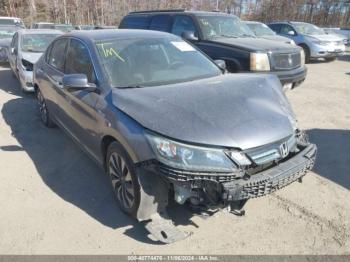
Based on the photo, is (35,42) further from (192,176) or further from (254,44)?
(192,176)

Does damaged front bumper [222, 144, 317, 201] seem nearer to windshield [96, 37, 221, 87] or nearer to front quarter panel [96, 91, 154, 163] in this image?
front quarter panel [96, 91, 154, 163]

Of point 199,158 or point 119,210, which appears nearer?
point 199,158

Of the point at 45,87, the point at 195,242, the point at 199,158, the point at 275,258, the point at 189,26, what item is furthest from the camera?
the point at 189,26

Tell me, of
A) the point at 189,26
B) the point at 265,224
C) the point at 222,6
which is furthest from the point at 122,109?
the point at 222,6

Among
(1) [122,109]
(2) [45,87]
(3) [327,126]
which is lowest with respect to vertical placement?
(3) [327,126]

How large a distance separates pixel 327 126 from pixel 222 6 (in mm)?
35628

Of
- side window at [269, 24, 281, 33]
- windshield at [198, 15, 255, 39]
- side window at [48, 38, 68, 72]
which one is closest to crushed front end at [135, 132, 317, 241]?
side window at [48, 38, 68, 72]

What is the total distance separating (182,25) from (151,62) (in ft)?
15.2

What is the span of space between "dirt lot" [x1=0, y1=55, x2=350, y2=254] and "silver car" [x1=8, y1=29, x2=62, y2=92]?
3375 mm

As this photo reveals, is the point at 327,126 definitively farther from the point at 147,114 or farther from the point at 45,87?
the point at 45,87

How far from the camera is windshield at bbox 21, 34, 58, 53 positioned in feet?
28.9

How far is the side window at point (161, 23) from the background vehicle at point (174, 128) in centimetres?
452

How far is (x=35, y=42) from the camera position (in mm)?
9117

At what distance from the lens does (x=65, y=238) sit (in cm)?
304
